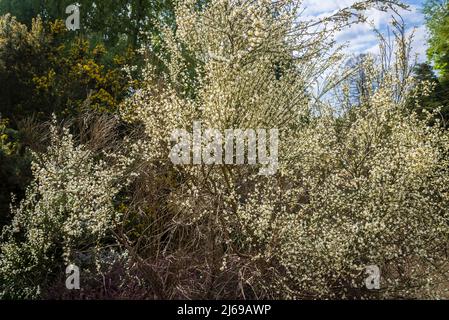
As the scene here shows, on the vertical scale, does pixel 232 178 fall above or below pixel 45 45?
below

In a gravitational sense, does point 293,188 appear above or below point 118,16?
below

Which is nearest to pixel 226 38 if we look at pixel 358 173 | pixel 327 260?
pixel 358 173

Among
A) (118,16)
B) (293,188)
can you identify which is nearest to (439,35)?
(118,16)

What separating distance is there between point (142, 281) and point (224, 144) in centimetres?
143

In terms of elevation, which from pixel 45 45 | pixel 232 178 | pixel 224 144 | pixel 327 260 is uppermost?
pixel 45 45

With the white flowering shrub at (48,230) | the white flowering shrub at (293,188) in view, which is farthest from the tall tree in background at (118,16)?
the white flowering shrub at (48,230)

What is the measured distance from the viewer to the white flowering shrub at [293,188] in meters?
4.07

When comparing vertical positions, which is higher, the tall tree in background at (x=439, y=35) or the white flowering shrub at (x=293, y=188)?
the tall tree in background at (x=439, y=35)

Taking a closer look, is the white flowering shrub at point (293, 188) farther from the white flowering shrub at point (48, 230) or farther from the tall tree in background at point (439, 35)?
the tall tree in background at point (439, 35)

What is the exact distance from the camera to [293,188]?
16.3 feet

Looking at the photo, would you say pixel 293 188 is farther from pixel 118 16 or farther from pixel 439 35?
pixel 439 35

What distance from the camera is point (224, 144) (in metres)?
4.50

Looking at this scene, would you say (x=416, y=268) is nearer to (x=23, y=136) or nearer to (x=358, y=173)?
(x=358, y=173)

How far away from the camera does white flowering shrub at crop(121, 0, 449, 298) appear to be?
160 inches
